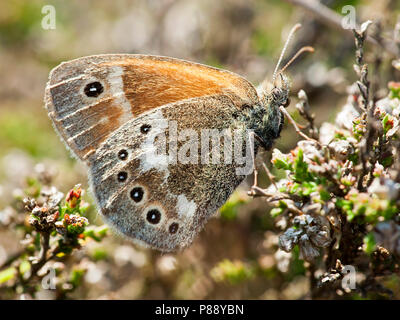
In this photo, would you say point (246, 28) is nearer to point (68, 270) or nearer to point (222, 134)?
point (222, 134)

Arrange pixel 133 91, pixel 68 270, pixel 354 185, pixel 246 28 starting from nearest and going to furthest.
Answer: pixel 354 185 < pixel 133 91 < pixel 68 270 < pixel 246 28

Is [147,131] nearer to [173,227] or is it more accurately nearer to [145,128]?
[145,128]

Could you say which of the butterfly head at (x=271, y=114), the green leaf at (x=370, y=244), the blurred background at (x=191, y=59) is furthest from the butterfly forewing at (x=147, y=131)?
the green leaf at (x=370, y=244)

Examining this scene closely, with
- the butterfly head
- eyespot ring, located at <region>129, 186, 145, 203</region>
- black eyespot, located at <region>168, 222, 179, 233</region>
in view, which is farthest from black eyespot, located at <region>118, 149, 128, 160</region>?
the butterfly head

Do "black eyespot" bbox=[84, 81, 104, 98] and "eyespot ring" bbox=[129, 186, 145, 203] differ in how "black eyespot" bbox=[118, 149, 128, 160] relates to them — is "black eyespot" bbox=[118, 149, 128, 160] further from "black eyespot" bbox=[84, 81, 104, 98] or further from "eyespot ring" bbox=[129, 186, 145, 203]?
"black eyespot" bbox=[84, 81, 104, 98]

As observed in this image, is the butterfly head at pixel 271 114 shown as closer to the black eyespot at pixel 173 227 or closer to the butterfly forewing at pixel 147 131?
the butterfly forewing at pixel 147 131
